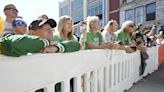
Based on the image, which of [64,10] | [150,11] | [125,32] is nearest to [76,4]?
[64,10]

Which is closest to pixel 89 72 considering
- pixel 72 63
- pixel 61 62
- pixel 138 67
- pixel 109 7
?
pixel 72 63

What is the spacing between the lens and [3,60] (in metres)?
2.42

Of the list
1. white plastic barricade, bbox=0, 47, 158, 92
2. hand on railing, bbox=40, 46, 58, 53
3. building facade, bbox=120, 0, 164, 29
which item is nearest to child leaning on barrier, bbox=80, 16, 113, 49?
white plastic barricade, bbox=0, 47, 158, 92

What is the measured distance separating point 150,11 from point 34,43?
111ft

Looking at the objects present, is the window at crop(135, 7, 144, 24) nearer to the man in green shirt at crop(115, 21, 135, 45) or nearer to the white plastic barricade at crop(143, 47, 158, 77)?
the white plastic barricade at crop(143, 47, 158, 77)

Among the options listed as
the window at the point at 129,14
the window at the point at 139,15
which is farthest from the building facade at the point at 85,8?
the window at the point at 139,15

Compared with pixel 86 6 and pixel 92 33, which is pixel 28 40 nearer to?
pixel 92 33

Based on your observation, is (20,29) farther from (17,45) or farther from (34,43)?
(17,45)

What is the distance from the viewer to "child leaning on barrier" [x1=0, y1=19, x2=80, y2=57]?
252 cm

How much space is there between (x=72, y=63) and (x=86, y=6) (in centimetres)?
5388

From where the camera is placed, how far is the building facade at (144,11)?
33.4 meters

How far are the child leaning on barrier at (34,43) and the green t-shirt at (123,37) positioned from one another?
411 centimetres

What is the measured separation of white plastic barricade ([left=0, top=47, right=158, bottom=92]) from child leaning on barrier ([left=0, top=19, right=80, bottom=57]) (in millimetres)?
59

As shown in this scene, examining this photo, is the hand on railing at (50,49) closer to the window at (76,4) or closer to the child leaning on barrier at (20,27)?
the child leaning on barrier at (20,27)
